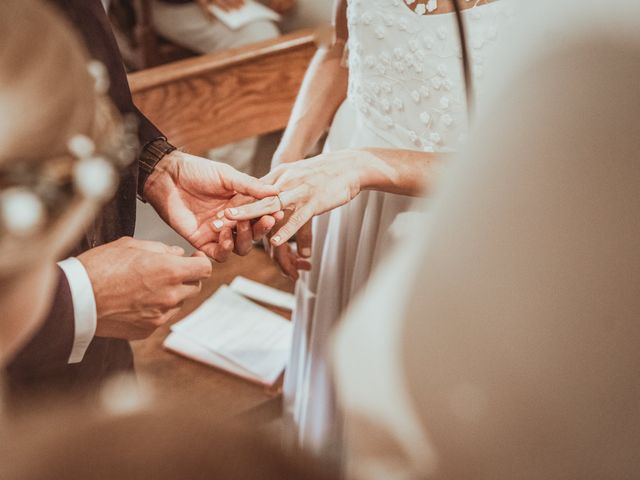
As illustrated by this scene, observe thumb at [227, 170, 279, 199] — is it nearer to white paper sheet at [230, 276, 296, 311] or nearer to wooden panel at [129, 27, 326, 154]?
wooden panel at [129, 27, 326, 154]

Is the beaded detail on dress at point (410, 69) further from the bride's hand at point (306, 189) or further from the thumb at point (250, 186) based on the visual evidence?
the thumb at point (250, 186)

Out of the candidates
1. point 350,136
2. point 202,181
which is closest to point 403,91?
point 350,136

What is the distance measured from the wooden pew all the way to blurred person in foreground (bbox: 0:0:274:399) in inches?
3.7

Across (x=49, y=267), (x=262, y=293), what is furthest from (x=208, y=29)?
(x=49, y=267)

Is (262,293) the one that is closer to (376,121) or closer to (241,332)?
(241,332)

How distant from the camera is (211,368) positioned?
884 mm

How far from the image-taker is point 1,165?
0.94 feet

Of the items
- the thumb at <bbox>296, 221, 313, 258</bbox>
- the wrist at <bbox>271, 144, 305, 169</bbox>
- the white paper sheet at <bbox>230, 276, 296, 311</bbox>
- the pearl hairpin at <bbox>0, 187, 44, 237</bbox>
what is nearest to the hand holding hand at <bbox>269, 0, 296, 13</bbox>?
the wrist at <bbox>271, 144, 305, 169</bbox>

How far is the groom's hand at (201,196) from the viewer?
66 centimetres

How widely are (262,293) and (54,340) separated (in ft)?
1.82

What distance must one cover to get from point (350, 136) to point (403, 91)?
104mm

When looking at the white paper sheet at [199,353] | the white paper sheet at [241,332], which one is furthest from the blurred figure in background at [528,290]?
the white paper sheet at [241,332]

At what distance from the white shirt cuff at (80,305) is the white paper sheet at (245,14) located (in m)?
0.45

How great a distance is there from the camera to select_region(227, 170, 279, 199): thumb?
2.18ft
